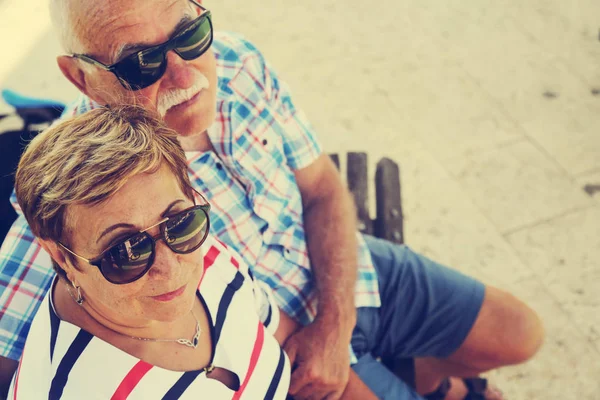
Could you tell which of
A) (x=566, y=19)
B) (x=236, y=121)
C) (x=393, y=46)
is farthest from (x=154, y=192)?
(x=566, y=19)

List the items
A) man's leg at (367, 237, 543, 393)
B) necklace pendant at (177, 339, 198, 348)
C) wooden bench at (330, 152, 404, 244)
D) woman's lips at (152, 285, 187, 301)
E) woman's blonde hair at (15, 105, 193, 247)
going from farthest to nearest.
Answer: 1. wooden bench at (330, 152, 404, 244)
2. man's leg at (367, 237, 543, 393)
3. necklace pendant at (177, 339, 198, 348)
4. woman's lips at (152, 285, 187, 301)
5. woman's blonde hair at (15, 105, 193, 247)

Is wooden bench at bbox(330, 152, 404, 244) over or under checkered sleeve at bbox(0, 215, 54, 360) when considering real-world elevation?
under

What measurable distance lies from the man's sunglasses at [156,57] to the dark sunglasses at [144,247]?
1.46ft

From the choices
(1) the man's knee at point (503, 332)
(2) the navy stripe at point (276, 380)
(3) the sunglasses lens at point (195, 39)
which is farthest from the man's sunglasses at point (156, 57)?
(1) the man's knee at point (503, 332)

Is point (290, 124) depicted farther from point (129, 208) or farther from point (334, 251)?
point (129, 208)

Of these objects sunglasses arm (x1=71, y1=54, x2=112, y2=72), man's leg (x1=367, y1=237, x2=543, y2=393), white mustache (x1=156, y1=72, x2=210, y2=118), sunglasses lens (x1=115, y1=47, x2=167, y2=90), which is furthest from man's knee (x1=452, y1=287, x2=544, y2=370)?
sunglasses arm (x1=71, y1=54, x2=112, y2=72)

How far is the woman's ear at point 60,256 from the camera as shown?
1.26 meters

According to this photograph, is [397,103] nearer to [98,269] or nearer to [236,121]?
[236,121]

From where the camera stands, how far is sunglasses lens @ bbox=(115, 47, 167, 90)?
153 cm

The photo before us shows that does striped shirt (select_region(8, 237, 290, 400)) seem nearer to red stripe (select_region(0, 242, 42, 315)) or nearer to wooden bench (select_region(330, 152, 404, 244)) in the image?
red stripe (select_region(0, 242, 42, 315))

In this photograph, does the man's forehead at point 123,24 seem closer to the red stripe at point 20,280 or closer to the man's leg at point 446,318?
the red stripe at point 20,280

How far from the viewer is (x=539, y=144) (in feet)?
11.2

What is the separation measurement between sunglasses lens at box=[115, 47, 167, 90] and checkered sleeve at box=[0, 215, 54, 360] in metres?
0.51

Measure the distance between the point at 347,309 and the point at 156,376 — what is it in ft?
2.53
